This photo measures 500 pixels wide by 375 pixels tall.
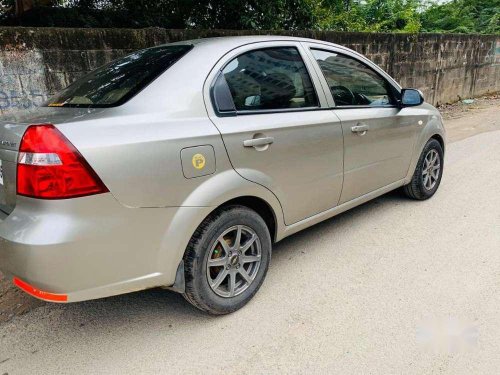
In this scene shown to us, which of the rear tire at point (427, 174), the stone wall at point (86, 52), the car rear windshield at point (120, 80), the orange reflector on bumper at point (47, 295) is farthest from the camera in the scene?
the rear tire at point (427, 174)

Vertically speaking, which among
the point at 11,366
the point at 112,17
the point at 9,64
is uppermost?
the point at 112,17

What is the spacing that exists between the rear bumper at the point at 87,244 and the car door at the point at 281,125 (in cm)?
61

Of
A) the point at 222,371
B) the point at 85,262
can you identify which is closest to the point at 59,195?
the point at 85,262

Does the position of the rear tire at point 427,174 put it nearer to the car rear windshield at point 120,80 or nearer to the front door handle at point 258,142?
the front door handle at point 258,142

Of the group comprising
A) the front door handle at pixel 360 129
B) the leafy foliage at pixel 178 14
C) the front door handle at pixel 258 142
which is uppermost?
the leafy foliage at pixel 178 14

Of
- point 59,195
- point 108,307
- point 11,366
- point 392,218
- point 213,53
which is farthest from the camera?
point 392,218

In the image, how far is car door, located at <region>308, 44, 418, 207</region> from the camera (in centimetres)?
318

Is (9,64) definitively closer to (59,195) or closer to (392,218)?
(59,195)

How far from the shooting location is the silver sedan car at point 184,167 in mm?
1906

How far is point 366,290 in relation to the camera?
277 centimetres

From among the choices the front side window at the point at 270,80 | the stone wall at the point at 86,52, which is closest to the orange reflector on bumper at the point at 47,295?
the front side window at the point at 270,80

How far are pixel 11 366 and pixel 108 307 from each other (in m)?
0.63

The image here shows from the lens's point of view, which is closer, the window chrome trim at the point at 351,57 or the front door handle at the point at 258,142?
the front door handle at the point at 258,142

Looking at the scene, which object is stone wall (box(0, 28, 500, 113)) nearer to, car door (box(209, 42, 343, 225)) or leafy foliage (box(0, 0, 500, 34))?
leafy foliage (box(0, 0, 500, 34))
